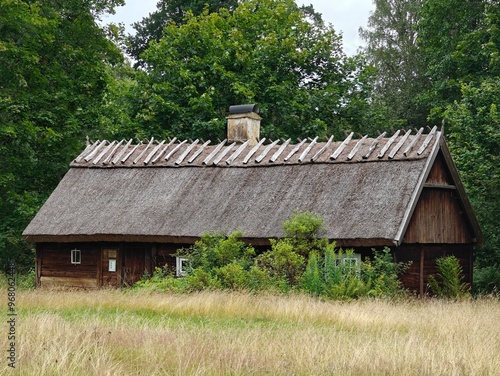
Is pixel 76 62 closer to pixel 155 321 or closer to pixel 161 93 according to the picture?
pixel 161 93

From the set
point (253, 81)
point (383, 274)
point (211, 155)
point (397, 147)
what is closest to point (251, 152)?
point (211, 155)

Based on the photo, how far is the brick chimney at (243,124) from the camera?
87.4ft

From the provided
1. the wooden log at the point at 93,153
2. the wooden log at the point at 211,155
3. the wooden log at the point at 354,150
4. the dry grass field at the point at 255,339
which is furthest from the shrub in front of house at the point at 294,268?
the wooden log at the point at 93,153

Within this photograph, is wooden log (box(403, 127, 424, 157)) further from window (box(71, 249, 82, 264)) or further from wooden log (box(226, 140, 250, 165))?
window (box(71, 249, 82, 264))

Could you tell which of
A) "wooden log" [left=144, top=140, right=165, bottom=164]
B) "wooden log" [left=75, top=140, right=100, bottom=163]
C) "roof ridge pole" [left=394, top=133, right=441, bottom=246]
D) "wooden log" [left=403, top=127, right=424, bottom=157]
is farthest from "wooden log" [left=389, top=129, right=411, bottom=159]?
"wooden log" [left=75, top=140, right=100, bottom=163]

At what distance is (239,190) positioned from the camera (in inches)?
899

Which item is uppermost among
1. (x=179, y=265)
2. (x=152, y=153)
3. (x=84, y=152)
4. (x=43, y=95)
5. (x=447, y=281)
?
(x=43, y=95)

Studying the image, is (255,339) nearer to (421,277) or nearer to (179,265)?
(421,277)

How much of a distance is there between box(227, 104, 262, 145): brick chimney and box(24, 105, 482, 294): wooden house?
4 cm

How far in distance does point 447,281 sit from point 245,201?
19.7 feet

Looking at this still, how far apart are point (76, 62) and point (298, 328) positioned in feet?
63.7

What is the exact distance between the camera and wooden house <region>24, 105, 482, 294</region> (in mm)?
20328

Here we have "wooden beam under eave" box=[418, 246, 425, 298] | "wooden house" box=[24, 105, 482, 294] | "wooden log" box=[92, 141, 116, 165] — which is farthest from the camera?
"wooden log" box=[92, 141, 116, 165]

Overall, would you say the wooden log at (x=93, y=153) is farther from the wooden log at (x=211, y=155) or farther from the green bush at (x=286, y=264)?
the green bush at (x=286, y=264)
